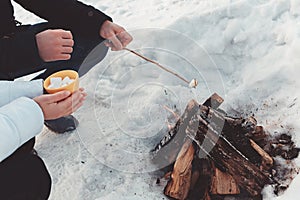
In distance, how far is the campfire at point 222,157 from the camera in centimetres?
134

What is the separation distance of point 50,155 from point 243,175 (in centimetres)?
79

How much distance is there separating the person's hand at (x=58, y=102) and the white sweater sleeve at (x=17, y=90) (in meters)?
0.08

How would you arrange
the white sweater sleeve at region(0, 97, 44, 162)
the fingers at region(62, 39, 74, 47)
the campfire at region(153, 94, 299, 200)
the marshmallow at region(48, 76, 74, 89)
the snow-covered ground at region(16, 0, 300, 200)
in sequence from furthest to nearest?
the snow-covered ground at region(16, 0, 300, 200) → the fingers at region(62, 39, 74, 47) → the campfire at region(153, 94, 299, 200) → the marshmallow at region(48, 76, 74, 89) → the white sweater sleeve at region(0, 97, 44, 162)

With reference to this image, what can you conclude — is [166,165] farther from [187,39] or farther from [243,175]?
[187,39]

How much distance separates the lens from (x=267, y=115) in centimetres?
A: 159

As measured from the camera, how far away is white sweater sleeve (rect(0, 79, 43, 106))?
1249 millimetres

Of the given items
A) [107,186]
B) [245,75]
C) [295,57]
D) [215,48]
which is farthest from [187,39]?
[107,186]

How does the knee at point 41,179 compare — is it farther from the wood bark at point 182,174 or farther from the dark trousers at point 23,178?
the wood bark at point 182,174

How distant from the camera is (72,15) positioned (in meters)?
1.66

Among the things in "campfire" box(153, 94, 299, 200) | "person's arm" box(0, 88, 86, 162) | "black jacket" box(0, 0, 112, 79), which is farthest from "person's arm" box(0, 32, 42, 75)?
"campfire" box(153, 94, 299, 200)

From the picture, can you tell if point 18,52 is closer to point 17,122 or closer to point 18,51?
point 18,51

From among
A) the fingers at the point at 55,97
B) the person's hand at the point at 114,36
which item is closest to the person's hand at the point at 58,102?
the fingers at the point at 55,97

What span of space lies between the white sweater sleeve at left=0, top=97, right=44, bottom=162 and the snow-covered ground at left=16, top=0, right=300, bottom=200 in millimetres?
458

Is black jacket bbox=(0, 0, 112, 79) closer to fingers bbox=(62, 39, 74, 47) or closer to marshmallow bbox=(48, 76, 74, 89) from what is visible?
fingers bbox=(62, 39, 74, 47)
